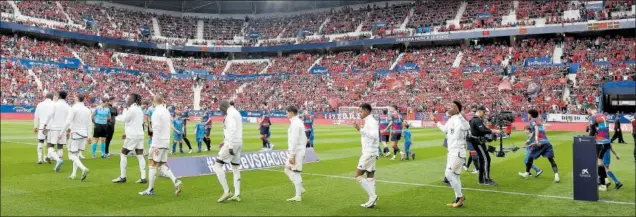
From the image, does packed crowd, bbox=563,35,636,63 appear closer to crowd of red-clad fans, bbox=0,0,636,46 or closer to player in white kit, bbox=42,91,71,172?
crowd of red-clad fans, bbox=0,0,636,46

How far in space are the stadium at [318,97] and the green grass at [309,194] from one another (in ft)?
0.25

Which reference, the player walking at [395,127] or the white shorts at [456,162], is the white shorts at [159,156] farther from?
the player walking at [395,127]

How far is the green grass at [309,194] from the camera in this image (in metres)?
9.15

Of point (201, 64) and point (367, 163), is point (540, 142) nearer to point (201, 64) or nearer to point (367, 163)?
point (367, 163)

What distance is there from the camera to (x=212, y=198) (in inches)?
406

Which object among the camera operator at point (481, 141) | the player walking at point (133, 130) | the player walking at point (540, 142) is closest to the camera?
the player walking at point (133, 130)

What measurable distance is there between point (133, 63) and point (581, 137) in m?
68.5

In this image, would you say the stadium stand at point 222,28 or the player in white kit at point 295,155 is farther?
the stadium stand at point 222,28

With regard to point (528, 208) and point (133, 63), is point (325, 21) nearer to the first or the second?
point (133, 63)

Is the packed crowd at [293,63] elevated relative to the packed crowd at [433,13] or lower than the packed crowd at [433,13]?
lower

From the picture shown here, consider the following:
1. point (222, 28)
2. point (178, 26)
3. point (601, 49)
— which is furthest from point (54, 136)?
point (222, 28)

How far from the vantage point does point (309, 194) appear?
36.5 ft

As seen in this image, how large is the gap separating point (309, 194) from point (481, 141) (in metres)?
4.79

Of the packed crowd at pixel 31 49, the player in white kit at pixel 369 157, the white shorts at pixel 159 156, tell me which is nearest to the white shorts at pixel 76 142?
the white shorts at pixel 159 156
